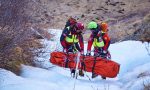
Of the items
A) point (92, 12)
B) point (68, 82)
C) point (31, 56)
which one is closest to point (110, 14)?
point (92, 12)

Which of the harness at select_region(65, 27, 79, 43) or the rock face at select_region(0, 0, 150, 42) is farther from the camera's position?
the rock face at select_region(0, 0, 150, 42)

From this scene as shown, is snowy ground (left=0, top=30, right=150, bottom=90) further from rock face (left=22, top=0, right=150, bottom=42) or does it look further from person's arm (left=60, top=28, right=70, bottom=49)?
rock face (left=22, top=0, right=150, bottom=42)

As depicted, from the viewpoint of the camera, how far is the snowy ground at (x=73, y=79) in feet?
29.1

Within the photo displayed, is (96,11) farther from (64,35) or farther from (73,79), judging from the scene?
(73,79)

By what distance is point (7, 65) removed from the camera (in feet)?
32.6

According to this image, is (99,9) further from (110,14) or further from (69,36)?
(69,36)

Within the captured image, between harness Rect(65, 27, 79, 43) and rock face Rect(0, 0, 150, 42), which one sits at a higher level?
harness Rect(65, 27, 79, 43)

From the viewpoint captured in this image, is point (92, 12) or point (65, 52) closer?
point (65, 52)

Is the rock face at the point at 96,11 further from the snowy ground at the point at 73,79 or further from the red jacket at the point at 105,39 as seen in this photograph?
the red jacket at the point at 105,39

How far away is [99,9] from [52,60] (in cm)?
1560

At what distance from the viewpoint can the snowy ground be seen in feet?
29.1

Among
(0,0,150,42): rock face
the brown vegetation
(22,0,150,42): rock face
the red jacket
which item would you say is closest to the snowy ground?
the brown vegetation

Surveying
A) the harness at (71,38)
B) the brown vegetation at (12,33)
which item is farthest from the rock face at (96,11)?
the brown vegetation at (12,33)

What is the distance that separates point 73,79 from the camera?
10133 millimetres
